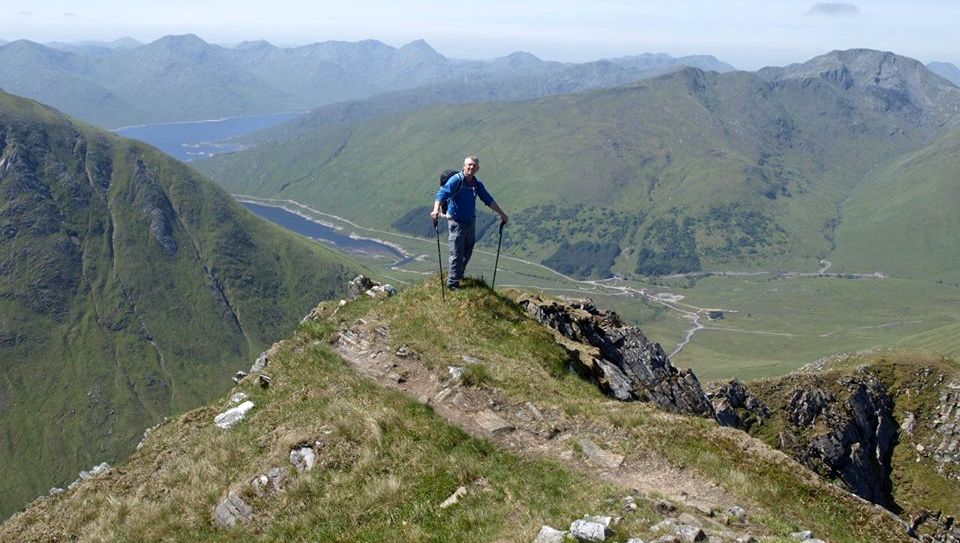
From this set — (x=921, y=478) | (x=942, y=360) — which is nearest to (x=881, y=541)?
(x=921, y=478)

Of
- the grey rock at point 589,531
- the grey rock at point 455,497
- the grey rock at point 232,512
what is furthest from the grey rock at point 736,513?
the grey rock at point 232,512

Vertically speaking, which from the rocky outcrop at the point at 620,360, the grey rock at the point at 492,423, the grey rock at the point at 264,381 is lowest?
the rocky outcrop at the point at 620,360

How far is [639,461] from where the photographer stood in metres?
20.6

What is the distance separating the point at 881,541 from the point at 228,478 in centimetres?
1944

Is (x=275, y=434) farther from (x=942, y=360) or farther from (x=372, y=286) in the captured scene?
(x=942, y=360)

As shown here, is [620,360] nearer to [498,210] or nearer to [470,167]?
[498,210]

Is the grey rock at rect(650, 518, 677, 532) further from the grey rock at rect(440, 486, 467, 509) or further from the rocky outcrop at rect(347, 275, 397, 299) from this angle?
the rocky outcrop at rect(347, 275, 397, 299)

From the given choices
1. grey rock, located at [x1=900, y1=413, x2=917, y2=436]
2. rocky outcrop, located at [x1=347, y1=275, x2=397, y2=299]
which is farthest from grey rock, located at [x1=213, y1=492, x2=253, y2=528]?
grey rock, located at [x1=900, y1=413, x2=917, y2=436]

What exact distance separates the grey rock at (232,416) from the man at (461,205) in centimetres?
1122

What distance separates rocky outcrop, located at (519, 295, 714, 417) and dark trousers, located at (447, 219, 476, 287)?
667cm

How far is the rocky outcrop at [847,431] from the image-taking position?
60406mm

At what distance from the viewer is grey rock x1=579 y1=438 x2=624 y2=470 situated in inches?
797

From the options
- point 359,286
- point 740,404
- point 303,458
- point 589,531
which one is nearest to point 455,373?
point 303,458

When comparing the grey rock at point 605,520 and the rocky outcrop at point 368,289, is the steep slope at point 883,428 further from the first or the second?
the grey rock at point 605,520
